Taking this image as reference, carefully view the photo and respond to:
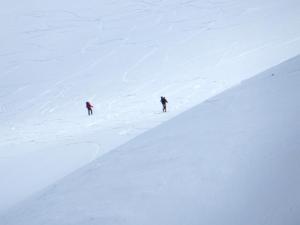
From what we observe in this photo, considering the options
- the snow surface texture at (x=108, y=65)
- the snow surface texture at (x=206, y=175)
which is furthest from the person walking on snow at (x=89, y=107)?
the snow surface texture at (x=206, y=175)

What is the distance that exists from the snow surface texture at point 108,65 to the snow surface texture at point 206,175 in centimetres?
260

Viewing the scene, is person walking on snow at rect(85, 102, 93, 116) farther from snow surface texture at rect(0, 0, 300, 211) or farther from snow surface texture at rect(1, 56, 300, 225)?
snow surface texture at rect(1, 56, 300, 225)

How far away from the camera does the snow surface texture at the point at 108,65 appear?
9773 millimetres

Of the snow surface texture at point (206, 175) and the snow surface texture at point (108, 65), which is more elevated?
the snow surface texture at point (108, 65)

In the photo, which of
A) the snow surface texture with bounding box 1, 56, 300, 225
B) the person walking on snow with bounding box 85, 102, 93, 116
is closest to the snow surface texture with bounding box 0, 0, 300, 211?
the person walking on snow with bounding box 85, 102, 93, 116

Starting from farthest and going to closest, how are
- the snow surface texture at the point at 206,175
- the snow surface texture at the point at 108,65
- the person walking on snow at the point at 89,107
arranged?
the person walking on snow at the point at 89,107
the snow surface texture at the point at 108,65
the snow surface texture at the point at 206,175

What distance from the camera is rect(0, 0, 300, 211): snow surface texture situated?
977 centimetres

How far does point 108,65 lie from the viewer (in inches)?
826

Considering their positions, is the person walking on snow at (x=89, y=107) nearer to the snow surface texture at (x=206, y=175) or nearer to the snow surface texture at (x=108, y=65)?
the snow surface texture at (x=108, y=65)

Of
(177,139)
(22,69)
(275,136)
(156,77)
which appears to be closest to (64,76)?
(22,69)

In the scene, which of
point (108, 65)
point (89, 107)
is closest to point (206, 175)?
point (89, 107)

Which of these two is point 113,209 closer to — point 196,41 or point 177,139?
point 177,139

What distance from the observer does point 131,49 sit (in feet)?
73.9

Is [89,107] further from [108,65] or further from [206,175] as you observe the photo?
[206,175]
